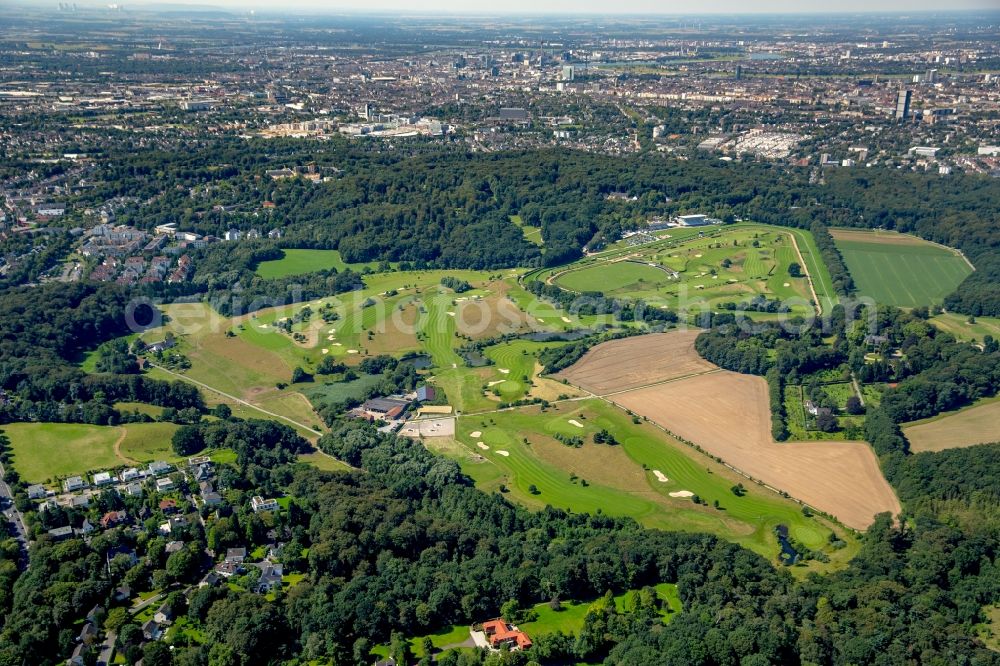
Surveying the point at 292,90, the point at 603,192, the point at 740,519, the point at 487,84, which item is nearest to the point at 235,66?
the point at 292,90

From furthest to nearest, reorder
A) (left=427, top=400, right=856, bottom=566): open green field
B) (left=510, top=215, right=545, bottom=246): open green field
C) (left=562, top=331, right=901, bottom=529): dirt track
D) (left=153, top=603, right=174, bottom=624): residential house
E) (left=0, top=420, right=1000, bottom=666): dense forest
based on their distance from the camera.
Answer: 1. (left=510, top=215, right=545, bottom=246): open green field
2. (left=562, top=331, right=901, bottom=529): dirt track
3. (left=427, top=400, right=856, bottom=566): open green field
4. (left=153, top=603, right=174, bottom=624): residential house
5. (left=0, top=420, right=1000, bottom=666): dense forest

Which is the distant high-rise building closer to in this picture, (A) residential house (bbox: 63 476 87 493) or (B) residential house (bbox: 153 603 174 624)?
(A) residential house (bbox: 63 476 87 493)

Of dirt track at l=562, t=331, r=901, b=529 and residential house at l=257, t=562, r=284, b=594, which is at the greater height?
residential house at l=257, t=562, r=284, b=594

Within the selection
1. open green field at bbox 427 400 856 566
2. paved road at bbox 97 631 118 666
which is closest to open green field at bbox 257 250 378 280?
open green field at bbox 427 400 856 566

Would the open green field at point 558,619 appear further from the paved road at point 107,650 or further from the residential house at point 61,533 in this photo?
the residential house at point 61,533

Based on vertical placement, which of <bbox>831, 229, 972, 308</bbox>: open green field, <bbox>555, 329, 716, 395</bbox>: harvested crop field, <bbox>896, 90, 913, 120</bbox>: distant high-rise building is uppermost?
<bbox>896, 90, 913, 120</bbox>: distant high-rise building
